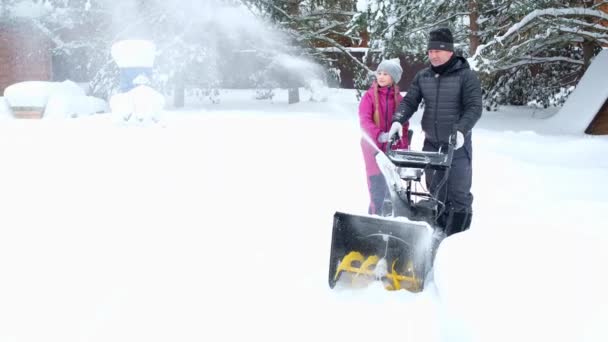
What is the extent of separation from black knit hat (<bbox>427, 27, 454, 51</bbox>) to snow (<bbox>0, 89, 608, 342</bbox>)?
126 cm

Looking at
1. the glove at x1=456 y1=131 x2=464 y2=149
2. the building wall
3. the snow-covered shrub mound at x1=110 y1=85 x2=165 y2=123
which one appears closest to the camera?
the glove at x1=456 y1=131 x2=464 y2=149

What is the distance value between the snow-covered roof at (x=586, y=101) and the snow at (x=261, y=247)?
154 centimetres

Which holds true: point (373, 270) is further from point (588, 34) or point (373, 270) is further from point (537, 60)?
point (537, 60)

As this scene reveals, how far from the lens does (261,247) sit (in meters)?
5.01

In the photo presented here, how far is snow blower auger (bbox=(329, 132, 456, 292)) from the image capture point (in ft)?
12.5

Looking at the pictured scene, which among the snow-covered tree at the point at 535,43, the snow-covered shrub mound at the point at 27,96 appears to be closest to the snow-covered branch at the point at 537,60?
the snow-covered tree at the point at 535,43

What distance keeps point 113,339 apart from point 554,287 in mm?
2215

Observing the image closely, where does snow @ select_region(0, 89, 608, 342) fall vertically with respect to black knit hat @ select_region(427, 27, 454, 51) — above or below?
below

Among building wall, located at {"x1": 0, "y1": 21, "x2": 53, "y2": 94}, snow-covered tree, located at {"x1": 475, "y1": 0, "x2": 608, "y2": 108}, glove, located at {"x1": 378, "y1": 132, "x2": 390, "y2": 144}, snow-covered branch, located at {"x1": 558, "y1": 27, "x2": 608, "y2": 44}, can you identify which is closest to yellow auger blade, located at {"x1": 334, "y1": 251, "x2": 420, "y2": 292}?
glove, located at {"x1": 378, "y1": 132, "x2": 390, "y2": 144}

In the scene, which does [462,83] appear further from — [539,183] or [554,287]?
[539,183]

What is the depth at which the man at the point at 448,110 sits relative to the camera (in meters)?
4.36

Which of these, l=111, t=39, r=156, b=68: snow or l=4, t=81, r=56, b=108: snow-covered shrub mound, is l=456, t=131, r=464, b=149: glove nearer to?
l=111, t=39, r=156, b=68: snow

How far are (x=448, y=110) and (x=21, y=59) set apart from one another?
22.3m

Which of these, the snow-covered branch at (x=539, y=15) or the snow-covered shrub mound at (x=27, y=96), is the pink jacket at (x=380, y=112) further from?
the snow-covered shrub mound at (x=27, y=96)
